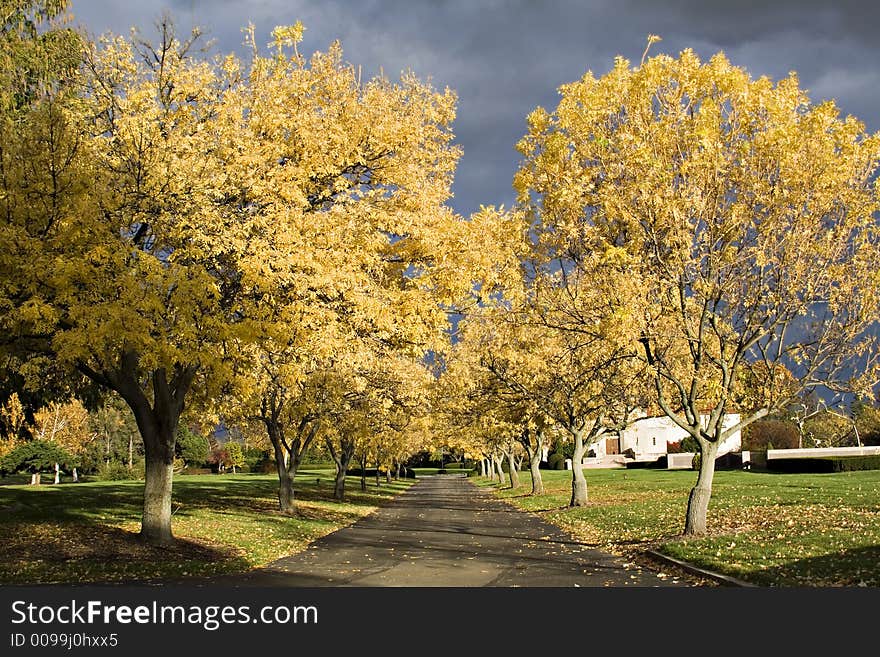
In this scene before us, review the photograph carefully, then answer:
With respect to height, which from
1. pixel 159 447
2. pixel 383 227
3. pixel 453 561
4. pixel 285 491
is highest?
pixel 383 227

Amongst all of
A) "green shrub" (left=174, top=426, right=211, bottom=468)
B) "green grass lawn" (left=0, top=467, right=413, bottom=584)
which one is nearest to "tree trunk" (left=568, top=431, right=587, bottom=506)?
"green grass lawn" (left=0, top=467, right=413, bottom=584)

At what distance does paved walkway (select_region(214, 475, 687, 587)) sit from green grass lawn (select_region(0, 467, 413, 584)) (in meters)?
1.15

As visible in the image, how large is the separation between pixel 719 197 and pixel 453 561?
30.0 ft

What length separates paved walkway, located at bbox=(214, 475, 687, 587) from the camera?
43.7ft

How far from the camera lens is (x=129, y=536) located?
18.5 metres

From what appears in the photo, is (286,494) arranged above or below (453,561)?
above

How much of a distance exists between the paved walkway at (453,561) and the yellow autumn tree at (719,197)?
15.3ft

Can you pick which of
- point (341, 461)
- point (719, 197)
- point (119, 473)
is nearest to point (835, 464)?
point (341, 461)

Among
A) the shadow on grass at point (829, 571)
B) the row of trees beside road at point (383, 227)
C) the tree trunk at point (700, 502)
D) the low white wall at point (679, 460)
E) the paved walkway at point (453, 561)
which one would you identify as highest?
the row of trees beside road at point (383, 227)

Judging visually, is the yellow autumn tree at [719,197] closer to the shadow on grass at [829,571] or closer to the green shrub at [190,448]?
the shadow on grass at [829,571]

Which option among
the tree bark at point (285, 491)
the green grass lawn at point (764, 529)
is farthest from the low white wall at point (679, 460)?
the tree bark at point (285, 491)

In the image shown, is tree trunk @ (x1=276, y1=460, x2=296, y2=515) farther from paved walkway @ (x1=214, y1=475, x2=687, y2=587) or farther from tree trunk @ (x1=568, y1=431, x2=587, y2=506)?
tree trunk @ (x1=568, y1=431, x2=587, y2=506)

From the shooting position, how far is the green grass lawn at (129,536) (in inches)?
588

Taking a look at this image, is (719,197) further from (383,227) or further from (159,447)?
(159,447)
